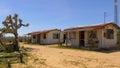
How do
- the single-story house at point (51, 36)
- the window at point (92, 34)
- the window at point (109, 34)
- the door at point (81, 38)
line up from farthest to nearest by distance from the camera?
the single-story house at point (51, 36)
the door at point (81, 38)
the window at point (92, 34)
the window at point (109, 34)

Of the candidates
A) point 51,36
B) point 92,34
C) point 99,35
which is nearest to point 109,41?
point 99,35

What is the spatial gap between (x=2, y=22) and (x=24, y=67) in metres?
17.3

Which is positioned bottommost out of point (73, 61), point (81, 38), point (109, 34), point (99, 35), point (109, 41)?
point (73, 61)

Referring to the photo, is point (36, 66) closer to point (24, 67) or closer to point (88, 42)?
point (24, 67)

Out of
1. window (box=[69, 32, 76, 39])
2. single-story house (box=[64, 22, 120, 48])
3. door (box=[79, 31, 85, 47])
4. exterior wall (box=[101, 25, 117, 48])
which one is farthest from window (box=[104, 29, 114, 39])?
window (box=[69, 32, 76, 39])

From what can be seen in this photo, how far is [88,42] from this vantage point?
27.6 metres

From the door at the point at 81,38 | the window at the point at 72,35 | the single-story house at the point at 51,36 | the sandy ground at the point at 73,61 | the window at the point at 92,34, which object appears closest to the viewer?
the sandy ground at the point at 73,61

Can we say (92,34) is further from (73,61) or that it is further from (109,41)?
(73,61)

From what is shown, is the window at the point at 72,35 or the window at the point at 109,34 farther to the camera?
the window at the point at 72,35

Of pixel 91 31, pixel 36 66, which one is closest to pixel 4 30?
pixel 91 31

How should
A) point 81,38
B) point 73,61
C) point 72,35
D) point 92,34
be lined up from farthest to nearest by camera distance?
point 72,35, point 81,38, point 92,34, point 73,61

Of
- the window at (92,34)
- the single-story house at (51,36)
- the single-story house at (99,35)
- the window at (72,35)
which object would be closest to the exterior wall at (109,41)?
the single-story house at (99,35)

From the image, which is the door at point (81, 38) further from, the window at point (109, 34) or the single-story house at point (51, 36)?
the single-story house at point (51, 36)

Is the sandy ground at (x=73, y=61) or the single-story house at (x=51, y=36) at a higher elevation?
the single-story house at (x=51, y=36)
